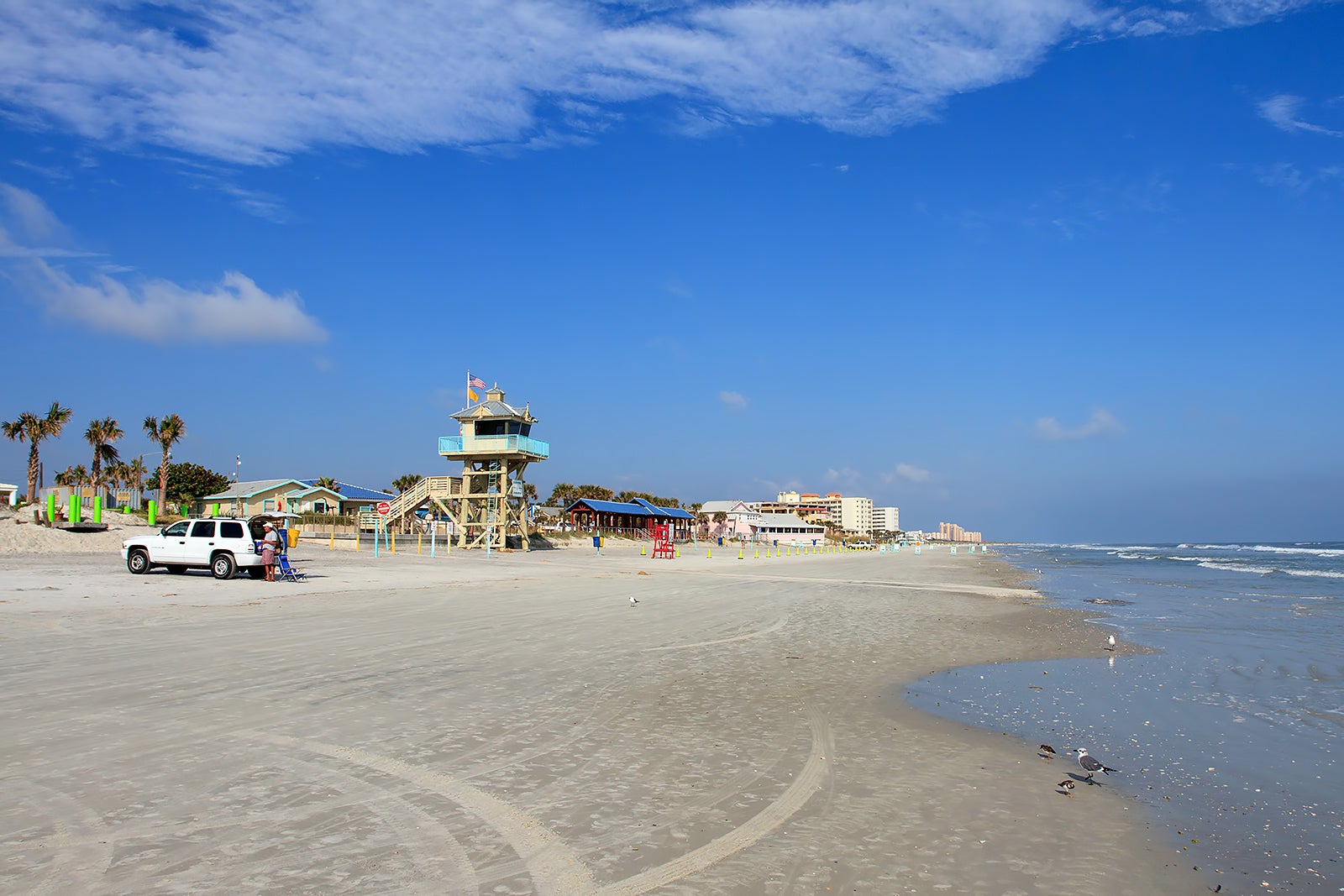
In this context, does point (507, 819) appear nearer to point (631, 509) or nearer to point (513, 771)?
point (513, 771)

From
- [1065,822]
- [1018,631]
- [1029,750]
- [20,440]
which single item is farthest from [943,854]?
[20,440]

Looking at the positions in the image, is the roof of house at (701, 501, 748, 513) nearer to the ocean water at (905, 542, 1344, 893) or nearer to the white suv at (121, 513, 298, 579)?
the white suv at (121, 513, 298, 579)

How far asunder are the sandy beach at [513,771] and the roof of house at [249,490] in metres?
77.0

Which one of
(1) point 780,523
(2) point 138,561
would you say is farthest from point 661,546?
(1) point 780,523

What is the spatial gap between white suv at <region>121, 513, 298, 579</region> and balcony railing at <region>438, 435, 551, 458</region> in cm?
2814

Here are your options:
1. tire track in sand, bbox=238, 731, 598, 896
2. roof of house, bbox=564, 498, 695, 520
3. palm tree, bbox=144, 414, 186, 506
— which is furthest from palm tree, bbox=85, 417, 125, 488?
tire track in sand, bbox=238, 731, 598, 896

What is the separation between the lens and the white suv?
25109 millimetres

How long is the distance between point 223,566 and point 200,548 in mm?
1060

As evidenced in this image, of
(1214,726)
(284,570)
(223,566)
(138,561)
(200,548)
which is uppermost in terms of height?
(200,548)

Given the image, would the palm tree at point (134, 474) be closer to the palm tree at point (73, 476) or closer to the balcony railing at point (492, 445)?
the palm tree at point (73, 476)

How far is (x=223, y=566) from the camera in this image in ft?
81.7

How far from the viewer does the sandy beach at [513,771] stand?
4.83 metres

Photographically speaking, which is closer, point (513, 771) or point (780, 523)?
point (513, 771)

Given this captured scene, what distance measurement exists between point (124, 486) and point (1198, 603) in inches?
4100
